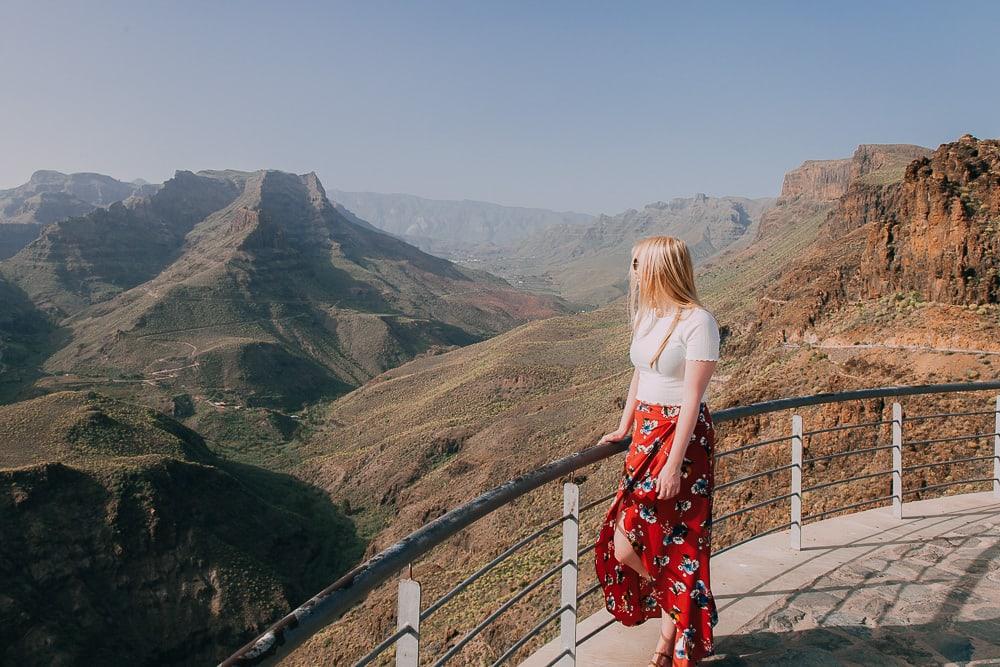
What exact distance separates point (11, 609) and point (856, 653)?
31246 mm

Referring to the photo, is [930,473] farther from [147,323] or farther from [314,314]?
[314,314]

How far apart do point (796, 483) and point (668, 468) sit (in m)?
2.43

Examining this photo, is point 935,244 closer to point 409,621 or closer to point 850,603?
point 850,603

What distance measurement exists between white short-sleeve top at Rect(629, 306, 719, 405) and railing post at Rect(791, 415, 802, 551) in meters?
2.07

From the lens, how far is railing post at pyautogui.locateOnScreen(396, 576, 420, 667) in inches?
87.7

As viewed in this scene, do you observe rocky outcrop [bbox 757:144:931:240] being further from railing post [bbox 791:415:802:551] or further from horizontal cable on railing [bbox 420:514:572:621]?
horizontal cable on railing [bbox 420:514:572:621]

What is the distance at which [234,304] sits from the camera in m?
97.1

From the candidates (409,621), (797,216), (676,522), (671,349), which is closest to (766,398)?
(676,522)

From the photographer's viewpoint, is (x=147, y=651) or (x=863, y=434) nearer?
(x=863, y=434)

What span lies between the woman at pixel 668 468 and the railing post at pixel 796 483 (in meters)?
1.86

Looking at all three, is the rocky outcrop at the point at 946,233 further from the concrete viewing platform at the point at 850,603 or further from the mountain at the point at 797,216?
the concrete viewing platform at the point at 850,603

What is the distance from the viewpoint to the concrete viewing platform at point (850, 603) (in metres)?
3.63

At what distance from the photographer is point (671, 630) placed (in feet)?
11.1

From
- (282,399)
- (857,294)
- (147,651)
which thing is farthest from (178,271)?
(857,294)
